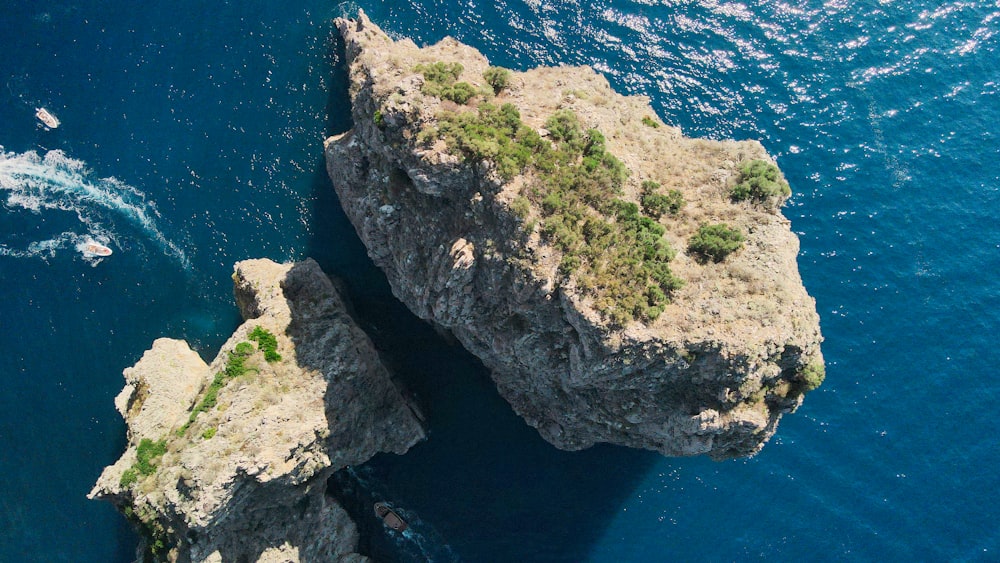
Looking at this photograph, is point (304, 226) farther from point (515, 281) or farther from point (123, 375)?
point (515, 281)

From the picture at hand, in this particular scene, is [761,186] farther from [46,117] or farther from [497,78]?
[46,117]

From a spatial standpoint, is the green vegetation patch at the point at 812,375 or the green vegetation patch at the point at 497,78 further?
the green vegetation patch at the point at 497,78

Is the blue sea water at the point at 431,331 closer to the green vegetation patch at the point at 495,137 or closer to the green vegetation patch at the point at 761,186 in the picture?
the green vegetation patch at the point at 761,186

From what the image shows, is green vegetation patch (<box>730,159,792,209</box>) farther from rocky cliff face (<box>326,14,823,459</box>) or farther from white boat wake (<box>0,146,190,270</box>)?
white boat wake (<box>0,146,190,270</box>)

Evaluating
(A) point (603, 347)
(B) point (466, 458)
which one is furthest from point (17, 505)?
(A) point (603, 347)

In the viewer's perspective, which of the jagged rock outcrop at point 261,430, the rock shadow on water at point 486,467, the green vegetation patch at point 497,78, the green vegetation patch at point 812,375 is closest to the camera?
the green vegetation patch at point 812,375

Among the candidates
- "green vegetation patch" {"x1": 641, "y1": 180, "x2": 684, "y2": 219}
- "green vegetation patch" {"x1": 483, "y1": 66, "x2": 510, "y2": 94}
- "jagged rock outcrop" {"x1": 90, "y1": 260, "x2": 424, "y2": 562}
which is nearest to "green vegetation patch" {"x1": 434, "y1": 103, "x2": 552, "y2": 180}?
"green vegetation patch" {"x1": 483, "y1": 66, "x2": 510, "y2": 94}

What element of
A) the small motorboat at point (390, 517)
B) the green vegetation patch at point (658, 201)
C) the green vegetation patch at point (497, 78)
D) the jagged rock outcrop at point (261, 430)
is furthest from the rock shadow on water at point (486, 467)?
the green vegetation patch at point (658, 201)
